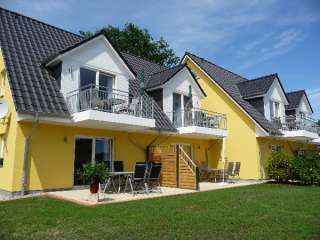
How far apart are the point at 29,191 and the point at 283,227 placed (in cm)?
932

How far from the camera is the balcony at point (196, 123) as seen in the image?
17656 mm

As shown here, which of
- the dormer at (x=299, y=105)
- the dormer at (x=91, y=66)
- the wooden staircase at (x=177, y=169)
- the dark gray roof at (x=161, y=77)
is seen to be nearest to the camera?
the dormer at (x=91, y=66)

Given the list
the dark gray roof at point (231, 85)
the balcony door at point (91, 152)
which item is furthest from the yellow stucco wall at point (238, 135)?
the balcony door at point (91, 152)

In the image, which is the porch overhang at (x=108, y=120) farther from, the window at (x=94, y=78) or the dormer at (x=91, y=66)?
the window at (x=94, y=78)

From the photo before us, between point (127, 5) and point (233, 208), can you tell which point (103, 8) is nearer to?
point (127, 5)

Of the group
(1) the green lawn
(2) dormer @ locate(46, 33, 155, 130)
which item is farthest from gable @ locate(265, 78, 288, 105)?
(1) the green lawn

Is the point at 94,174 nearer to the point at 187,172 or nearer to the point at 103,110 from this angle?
the point at 103,110

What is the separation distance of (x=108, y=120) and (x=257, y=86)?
1458 cm

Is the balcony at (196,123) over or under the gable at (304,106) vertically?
under

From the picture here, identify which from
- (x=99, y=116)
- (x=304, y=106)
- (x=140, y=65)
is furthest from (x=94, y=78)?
(x=304, y=106)

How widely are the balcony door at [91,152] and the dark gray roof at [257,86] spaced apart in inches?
496

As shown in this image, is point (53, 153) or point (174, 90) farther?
point (174, 90)

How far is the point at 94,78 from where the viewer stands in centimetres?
1488

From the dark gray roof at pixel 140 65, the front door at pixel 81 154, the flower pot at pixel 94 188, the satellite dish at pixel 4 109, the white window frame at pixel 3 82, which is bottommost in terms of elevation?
the flower pot at pixel 94 188
